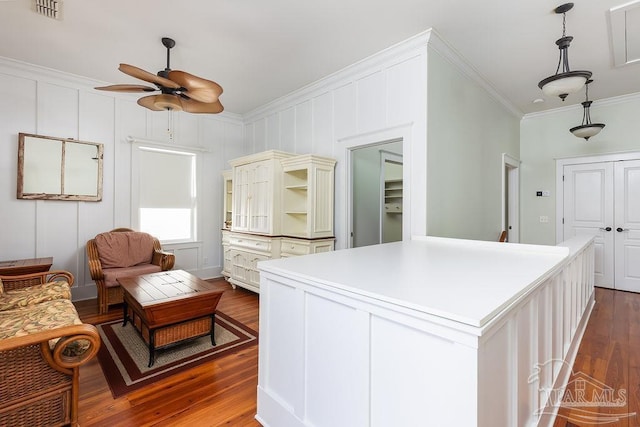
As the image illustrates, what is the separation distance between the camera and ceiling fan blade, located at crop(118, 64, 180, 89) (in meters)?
2.22

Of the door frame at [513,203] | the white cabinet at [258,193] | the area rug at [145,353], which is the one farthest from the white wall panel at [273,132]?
the door frame at [513,203]

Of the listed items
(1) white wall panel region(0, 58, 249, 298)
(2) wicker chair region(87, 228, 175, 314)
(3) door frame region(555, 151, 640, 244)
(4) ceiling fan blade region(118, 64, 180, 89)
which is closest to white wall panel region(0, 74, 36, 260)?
(1) white wall panel region(0, 58, 249, 298)

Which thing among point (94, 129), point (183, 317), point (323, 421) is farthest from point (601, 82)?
point (94, 129)

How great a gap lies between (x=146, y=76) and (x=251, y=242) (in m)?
2.62

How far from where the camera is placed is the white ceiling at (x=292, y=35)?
8.70 ft

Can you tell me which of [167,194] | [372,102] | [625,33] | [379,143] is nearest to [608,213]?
[625,33]

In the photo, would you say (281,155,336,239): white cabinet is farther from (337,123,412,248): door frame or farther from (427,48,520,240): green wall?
(427,48,520,240): green wall

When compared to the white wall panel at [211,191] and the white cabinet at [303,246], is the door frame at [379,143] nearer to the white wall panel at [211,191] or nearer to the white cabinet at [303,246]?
the white cabinet at [303,246]

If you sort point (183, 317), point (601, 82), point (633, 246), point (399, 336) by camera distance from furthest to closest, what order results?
1. point (633, 246)
2. point (601, 82)
3. point (183, 317)
4. point (399, 336)

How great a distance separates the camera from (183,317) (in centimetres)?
254

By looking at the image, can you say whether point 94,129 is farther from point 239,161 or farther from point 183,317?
point 183,317

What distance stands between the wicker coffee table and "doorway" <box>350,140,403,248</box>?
2.11 meters

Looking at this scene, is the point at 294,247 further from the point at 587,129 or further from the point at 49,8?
the point at 587,129

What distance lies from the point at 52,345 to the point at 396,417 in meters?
1.87
